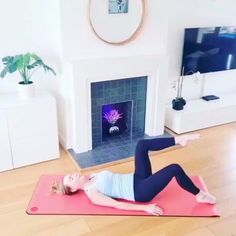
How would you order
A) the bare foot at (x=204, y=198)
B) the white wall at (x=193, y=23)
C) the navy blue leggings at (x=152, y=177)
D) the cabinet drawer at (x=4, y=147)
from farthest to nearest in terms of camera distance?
the white wall at (x=193, y=23) < the cabinet drawer at (x=4, y=147) < the bare foot at (x=204, y=198) < the navy blue leggings at (x=152, y=177)

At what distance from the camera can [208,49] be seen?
11.9 ft

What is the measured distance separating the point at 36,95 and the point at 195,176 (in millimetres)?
1702

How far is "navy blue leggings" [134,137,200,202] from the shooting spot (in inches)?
84.9

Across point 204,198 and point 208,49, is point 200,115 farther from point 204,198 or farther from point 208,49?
point 204,198

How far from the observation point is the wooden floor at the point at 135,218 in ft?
6.72

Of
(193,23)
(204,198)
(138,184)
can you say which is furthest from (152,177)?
(193,23)

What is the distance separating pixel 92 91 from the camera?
3037mm

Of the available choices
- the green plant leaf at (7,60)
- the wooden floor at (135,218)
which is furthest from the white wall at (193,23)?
the green plant leaf at (7,60)

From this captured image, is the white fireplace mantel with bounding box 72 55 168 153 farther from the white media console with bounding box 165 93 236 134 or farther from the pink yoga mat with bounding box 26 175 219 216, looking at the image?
the pink yoga mat with bounding box 26 175 219 216

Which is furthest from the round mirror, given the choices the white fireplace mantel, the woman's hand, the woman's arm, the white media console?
the woman's hand

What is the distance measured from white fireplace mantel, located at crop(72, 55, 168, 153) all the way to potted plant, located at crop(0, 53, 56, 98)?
1.05ft

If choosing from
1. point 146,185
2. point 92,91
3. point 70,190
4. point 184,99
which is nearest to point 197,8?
point 184,99

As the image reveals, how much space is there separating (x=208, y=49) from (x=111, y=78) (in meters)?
1.43

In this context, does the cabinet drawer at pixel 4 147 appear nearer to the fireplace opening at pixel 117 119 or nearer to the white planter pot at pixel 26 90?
the white planter pot at pixel 26 90
